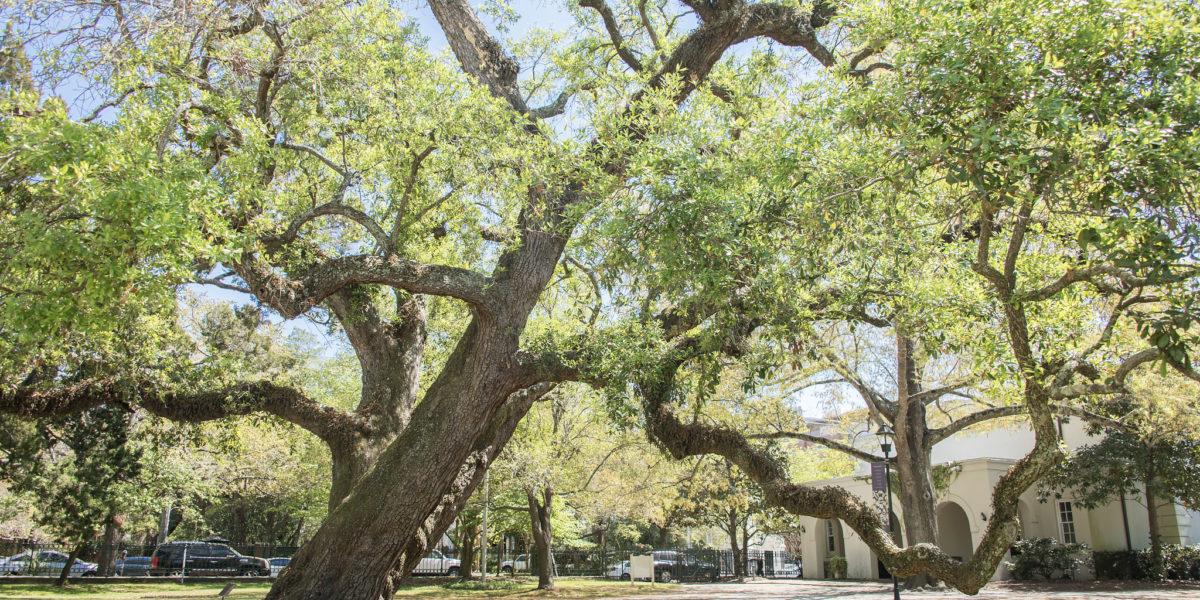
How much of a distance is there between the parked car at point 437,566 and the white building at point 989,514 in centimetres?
1479

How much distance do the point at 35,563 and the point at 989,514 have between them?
31.1 meters

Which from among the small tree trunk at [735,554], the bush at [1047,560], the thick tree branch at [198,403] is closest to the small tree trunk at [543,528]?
the small tree trunk at [735,554]

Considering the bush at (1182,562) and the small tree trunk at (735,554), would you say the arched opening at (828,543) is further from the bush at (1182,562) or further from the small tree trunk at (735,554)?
the bush at (1182,562)

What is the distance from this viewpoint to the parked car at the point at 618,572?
30.1m

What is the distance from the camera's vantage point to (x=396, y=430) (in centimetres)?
967

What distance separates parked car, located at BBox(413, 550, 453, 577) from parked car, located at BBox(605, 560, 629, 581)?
20.0ft

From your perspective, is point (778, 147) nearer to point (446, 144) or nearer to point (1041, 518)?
point (446, 144)

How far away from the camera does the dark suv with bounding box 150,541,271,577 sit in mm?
24781

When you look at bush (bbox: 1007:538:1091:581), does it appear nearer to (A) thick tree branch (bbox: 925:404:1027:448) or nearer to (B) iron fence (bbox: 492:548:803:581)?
(A) thick tree branch (bbox: 925:404:1027:448)

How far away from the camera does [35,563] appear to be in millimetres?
24875

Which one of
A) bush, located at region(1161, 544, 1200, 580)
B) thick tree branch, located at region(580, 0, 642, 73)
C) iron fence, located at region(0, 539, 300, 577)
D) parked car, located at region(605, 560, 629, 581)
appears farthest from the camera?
parked car, located at region(605, 560, 629, 581)

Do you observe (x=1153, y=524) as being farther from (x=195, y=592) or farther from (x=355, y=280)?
(x=195, y=592)

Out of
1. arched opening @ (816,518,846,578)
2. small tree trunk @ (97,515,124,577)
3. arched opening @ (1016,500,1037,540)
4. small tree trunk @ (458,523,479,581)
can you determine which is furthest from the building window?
small tree trunk @ (97,515,124,577)

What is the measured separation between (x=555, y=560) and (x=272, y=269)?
2630 centimetres
